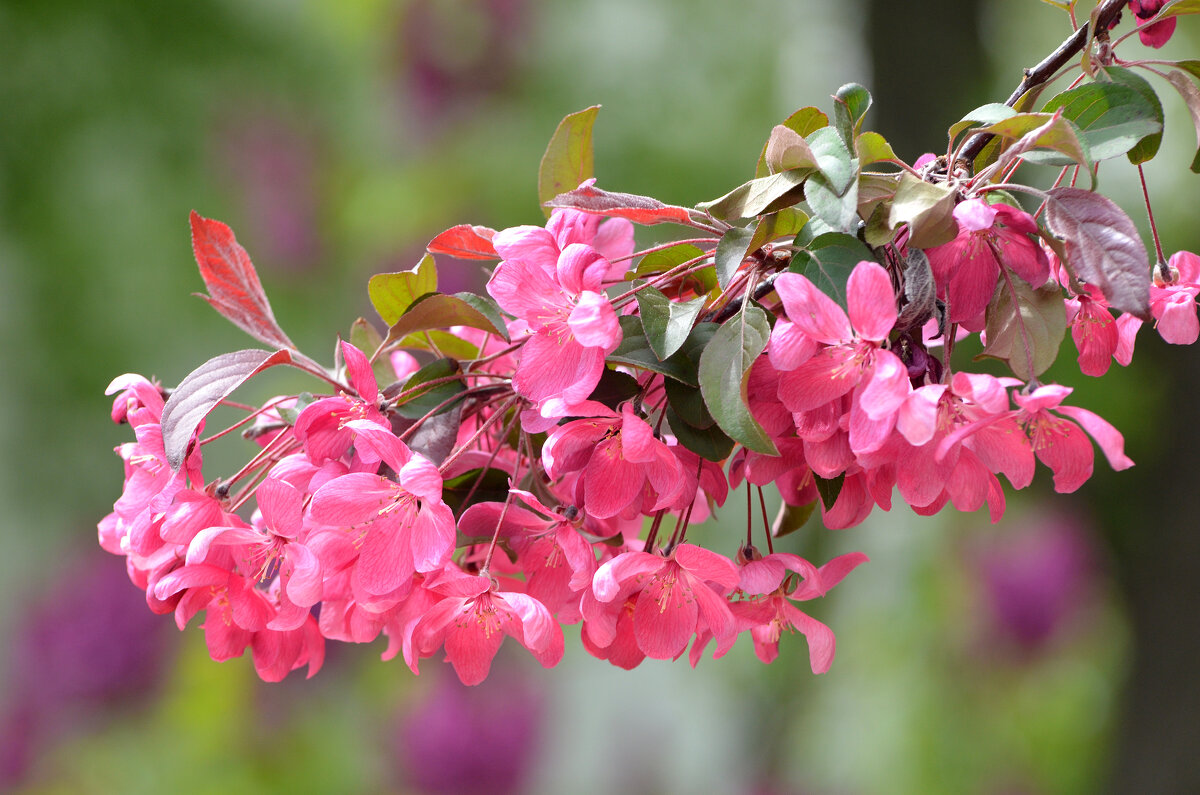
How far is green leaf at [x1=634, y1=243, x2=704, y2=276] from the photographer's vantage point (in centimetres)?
38

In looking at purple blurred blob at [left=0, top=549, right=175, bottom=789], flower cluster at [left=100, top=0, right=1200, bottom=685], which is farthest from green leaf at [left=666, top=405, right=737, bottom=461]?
purple blurred blob at [left=0, top=549, right=175, bottom=789]

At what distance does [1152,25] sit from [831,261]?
225 millimetres

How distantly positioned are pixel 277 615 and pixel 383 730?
1991 mm

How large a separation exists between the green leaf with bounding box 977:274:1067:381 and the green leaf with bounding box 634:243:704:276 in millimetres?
117

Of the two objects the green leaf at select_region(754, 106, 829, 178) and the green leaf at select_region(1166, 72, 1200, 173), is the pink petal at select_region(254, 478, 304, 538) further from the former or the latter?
the green leaf at select_region(1166, 72, 1200, 173)

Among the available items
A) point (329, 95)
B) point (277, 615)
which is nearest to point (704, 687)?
point (329, 95)

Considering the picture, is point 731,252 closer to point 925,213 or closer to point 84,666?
point 925,213

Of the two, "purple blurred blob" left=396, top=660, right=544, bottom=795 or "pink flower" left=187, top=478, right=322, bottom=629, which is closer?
"pink flower" left=187, top=478, right=322, bottom=629

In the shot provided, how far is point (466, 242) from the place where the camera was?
40cm

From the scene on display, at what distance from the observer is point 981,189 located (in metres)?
0.33

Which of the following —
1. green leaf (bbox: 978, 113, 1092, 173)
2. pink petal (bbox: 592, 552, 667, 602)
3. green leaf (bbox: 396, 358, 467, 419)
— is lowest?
pink petal (bbox: 592, 552, 667, 602)

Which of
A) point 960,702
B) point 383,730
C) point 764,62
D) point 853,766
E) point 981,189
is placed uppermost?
point 764,62

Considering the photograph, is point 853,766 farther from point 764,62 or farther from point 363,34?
point 363,34

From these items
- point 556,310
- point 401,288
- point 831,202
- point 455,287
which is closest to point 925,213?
point 831,202
